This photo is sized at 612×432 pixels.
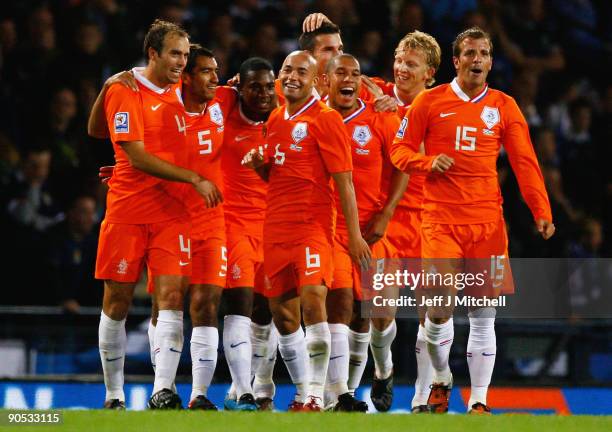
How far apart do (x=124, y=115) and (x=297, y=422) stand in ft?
7.28

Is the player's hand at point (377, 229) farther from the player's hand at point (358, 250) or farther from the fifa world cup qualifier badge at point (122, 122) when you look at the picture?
the fifa world cup qualifier badge at point (122, 122)

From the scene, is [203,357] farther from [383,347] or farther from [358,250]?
[383,347]

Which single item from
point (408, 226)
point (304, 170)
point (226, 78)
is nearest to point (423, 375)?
point (408, 226)

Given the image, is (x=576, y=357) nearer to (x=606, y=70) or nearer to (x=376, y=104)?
(x=376, y=104)

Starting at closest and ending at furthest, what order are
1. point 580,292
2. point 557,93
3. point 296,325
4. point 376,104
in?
1. point 296,325
2. point 376,104
3. point 580,292
4. point 557,93

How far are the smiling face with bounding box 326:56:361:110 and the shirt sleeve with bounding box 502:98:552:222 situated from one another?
99 centimetres

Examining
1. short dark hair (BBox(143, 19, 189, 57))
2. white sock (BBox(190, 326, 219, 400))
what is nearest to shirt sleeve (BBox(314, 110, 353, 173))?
short dark hair (BBox(143, 19, 189, 57))

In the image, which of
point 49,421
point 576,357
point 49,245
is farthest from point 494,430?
point 49,245

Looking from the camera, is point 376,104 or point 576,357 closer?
point 376,104

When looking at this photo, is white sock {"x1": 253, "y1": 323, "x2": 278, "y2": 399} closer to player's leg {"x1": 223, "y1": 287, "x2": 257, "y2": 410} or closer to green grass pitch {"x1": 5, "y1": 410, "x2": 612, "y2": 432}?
player's leg {"x1": 223, "y1": 287, "x2": 257, "y2": 410}

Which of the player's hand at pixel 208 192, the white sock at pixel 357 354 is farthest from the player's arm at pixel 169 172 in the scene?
the white sock at pixel 357 354

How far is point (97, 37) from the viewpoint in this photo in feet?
42.4

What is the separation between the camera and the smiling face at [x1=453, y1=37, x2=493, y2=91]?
28.2 feet

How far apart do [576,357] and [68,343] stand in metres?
4.35
